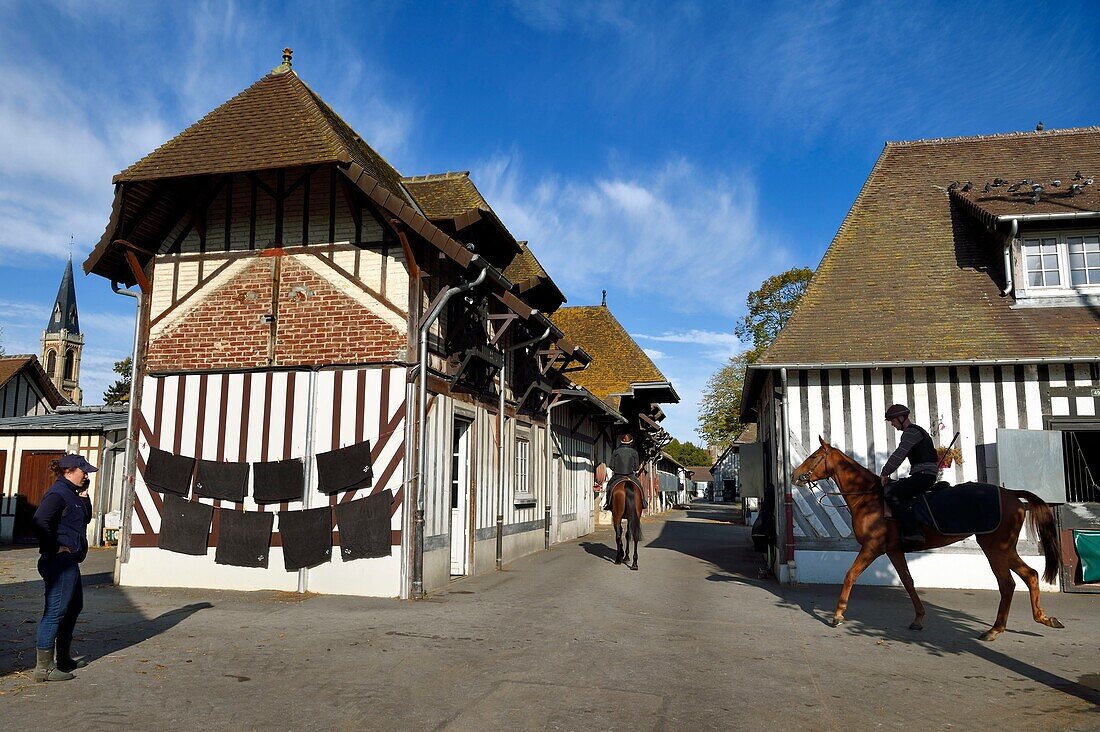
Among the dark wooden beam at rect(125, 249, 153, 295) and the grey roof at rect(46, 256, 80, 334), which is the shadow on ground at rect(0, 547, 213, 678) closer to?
the dark wooden beam at rect(125, 249, 153, 295)

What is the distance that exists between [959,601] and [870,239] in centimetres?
622

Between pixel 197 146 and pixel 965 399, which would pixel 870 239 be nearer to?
pixel 965 399

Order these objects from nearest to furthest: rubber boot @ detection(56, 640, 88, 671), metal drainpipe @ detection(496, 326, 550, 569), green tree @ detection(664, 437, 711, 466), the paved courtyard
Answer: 1. the paved courtyard
2. rubber boot @ detection(56, 640, 88, 671)
3. metal drainpipe @ detection(496, 326, 550, 569)
4. green tree @ detection(664, 437, 711, 466)

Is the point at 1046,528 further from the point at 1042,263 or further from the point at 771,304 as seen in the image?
the point at 771,304

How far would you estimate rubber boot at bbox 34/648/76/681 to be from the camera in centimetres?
525

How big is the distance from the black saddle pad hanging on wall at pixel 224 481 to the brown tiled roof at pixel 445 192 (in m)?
4.99

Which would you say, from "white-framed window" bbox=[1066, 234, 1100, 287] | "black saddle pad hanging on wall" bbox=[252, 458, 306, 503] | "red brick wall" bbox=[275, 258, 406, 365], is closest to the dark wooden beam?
"red brick wall" bbox=[275, 258, 406, 365]

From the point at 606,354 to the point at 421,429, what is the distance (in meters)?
15.8

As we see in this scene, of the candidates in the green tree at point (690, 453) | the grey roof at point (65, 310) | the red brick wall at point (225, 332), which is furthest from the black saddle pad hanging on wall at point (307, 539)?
the green tree at point (690, 453)

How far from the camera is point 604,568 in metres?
12.6

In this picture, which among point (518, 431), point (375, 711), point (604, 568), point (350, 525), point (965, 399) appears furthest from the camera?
point (518, 431)

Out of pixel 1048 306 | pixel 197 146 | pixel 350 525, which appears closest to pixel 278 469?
pixel 350 525

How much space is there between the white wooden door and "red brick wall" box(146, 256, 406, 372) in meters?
2.29

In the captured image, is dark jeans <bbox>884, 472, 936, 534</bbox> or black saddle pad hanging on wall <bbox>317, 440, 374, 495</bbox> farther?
black saddle pad hanging on wall <bbox>317, 440, 374, 495</bbox>
